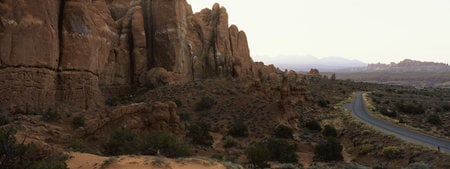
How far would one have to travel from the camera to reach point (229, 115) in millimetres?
42188

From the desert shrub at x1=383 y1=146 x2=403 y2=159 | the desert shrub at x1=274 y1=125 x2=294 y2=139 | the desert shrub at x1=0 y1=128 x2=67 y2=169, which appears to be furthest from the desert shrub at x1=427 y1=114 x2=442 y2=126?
the desert shrub at x1=0 y1=128 x2=67 y2=169

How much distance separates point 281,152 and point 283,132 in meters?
7.71

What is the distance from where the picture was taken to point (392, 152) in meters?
27.9

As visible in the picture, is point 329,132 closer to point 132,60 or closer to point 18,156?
point 132,60

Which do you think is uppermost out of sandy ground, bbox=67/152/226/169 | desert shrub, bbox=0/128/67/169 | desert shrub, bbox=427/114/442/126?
desert shrub, bbox=0/128/67/169

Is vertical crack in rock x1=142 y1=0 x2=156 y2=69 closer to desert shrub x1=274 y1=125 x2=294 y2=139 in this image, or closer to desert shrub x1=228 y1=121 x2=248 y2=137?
desert shrub x1=228 y1=121 x2=248 y2=137

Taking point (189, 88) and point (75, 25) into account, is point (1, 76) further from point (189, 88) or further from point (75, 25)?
point (189, 88)

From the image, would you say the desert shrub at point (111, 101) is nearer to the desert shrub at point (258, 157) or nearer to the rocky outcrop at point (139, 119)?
the rocky outcrop at point (139, 119)

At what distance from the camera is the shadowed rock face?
30.7 m

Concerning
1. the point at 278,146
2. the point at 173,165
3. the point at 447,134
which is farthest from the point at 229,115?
the point at 173,165

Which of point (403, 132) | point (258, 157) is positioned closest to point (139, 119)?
point (258, 157)

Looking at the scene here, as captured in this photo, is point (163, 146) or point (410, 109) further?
point (410, 109)

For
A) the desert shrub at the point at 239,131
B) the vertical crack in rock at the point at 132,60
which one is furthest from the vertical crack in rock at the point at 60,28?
the desert shrub at the point at 239,131

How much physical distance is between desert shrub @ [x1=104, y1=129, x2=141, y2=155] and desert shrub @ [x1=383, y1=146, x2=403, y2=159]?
58.7ft
